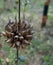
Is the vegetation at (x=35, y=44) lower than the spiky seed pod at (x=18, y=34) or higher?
lower

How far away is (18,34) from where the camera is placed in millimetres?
593

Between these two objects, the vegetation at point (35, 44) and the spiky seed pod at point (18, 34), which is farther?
the vegetation at point (35, 44)

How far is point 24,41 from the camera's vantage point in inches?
24.0

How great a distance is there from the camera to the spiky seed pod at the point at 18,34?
0.59 m

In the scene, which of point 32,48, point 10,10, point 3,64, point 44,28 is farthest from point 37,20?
point 3,64

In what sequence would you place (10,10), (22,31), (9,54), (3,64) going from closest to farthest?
(22,31), (3,64), (9,54), (10,10)

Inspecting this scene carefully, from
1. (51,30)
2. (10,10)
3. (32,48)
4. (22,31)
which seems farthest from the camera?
(10,10)

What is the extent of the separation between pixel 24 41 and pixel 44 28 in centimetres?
121

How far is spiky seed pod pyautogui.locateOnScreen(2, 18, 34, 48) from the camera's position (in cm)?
59

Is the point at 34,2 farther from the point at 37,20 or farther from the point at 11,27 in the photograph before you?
the point at 11,27

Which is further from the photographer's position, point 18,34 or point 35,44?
point 35,44

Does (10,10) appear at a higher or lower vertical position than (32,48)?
higher

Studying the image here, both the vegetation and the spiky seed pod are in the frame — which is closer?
the spiky seed pod

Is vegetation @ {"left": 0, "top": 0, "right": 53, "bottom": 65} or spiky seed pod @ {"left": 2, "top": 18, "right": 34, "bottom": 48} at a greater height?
spiky seed pod @ {"left": 2, "top": 18, "right": 34, "bottom": 48}
